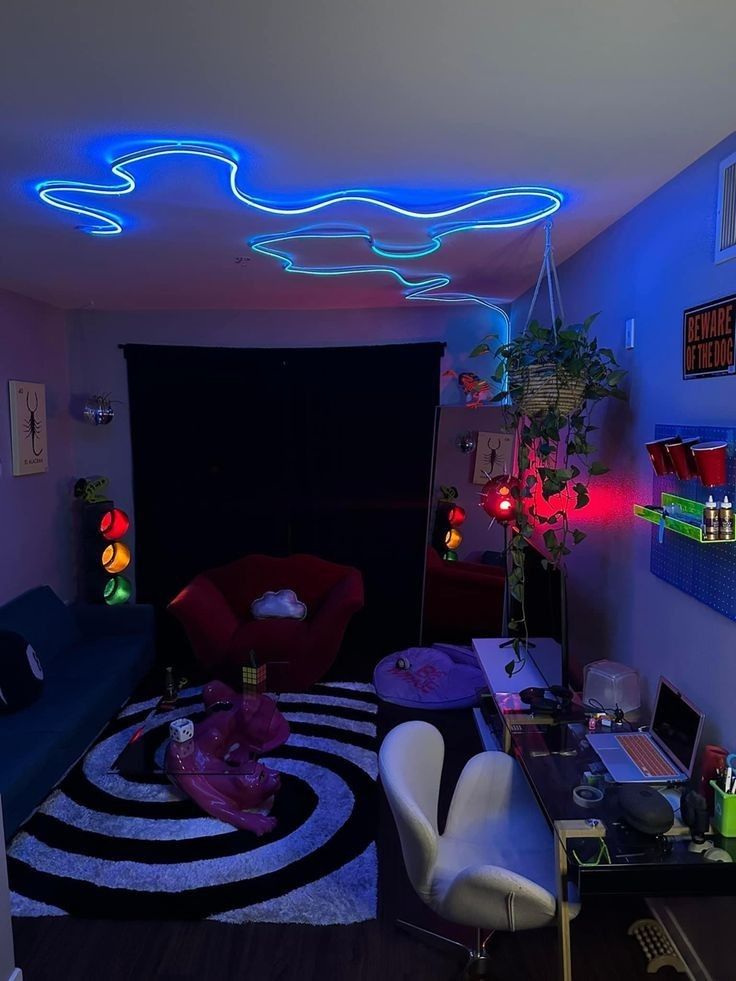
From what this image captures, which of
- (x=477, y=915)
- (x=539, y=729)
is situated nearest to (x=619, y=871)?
(x=477, y=915)

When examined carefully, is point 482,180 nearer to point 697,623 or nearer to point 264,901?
point 697,623

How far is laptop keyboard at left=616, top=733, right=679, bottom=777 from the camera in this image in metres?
2.17

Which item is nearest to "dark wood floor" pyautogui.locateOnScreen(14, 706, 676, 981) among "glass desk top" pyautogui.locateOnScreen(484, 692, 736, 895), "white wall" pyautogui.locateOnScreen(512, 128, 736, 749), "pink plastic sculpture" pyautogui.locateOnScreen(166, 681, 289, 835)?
Answer: "pink plastic sculpture" pyautogui.locateOnScreen(166, 681, 289, 835)

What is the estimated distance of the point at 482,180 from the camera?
2316 millimetres

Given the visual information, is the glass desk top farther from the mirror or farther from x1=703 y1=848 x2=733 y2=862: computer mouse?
the mirror

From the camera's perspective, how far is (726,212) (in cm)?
199

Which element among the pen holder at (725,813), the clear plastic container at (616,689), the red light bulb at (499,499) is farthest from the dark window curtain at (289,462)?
the pen holder at (725,813)

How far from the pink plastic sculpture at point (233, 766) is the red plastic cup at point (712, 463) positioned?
2386 millimetres

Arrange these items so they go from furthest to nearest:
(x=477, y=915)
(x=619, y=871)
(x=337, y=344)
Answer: (x=337, y=344)
(x=477, y=915)
(x=619, y=871)

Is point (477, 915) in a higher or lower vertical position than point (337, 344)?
lower

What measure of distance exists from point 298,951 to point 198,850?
2.38 ft

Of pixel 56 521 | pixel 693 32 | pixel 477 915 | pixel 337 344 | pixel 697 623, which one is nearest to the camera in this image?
pixel 693 32

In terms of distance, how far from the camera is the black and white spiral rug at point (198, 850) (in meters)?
2.64

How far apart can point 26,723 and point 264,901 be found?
1.63 metres
